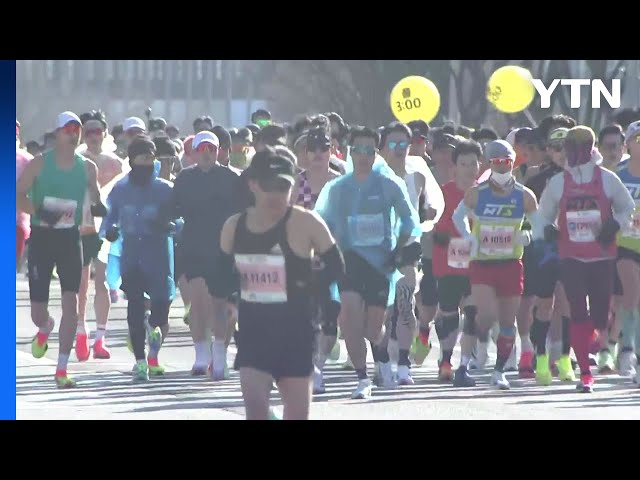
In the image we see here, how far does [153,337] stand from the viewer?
54.1ft

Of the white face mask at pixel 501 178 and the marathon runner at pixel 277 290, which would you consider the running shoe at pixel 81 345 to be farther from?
the marathon runner at pixel 277 290

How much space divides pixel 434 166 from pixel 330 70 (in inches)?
1764

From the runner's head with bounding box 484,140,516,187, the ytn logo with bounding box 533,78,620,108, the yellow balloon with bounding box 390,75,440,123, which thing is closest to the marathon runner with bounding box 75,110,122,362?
the runner's head with bounding box 484,140,516,187

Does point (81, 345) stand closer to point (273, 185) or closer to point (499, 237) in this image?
point (499, 237)

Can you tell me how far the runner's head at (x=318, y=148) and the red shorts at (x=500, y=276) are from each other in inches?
54.9

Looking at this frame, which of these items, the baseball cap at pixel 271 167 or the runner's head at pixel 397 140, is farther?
the runner's head at pixel 397 140

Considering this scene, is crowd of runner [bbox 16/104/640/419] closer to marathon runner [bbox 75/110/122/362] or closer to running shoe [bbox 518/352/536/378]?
running shoe [bbox 518/352/536/378]

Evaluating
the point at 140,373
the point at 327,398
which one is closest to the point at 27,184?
the point at 140,373

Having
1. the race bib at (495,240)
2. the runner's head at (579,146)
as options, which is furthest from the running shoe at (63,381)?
the runner's head at (579,146)

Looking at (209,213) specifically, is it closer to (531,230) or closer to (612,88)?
(531,230)

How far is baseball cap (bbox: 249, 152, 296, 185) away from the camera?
34.3 feet

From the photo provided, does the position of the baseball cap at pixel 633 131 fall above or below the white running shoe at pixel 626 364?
above

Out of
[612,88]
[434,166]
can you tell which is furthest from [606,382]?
[612,88]

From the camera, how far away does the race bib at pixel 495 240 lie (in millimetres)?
15211
